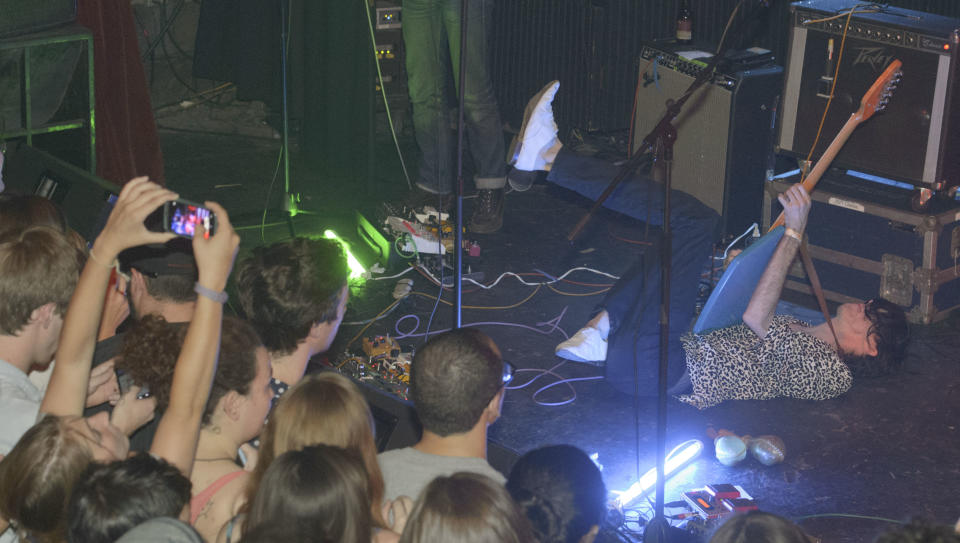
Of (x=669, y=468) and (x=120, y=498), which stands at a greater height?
(x=120, y=498)

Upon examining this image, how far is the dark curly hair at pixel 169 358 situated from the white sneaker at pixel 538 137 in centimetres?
175

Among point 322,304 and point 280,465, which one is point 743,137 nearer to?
point 322,304

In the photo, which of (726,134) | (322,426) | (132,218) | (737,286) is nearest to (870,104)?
(726,134)

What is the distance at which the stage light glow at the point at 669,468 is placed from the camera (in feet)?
12.4

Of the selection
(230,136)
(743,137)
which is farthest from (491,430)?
Answer: (230,136)

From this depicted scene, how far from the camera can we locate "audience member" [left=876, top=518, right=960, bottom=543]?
6.14ft

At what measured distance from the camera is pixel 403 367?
14.9 feet

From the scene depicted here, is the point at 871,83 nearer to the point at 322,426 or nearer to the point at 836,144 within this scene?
the point at 836,144

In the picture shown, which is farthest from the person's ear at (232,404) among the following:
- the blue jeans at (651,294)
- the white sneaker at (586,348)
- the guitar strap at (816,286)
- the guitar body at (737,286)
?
the guitar strap at (816,286)

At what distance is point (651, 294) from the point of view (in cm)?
434

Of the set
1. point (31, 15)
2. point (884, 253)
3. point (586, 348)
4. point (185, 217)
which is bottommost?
point (586, 348)

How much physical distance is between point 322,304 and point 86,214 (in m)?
1.64

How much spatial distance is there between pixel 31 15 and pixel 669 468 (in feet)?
11.7

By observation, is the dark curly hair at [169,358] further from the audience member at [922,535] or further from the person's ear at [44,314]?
the audience member at [922,535]
